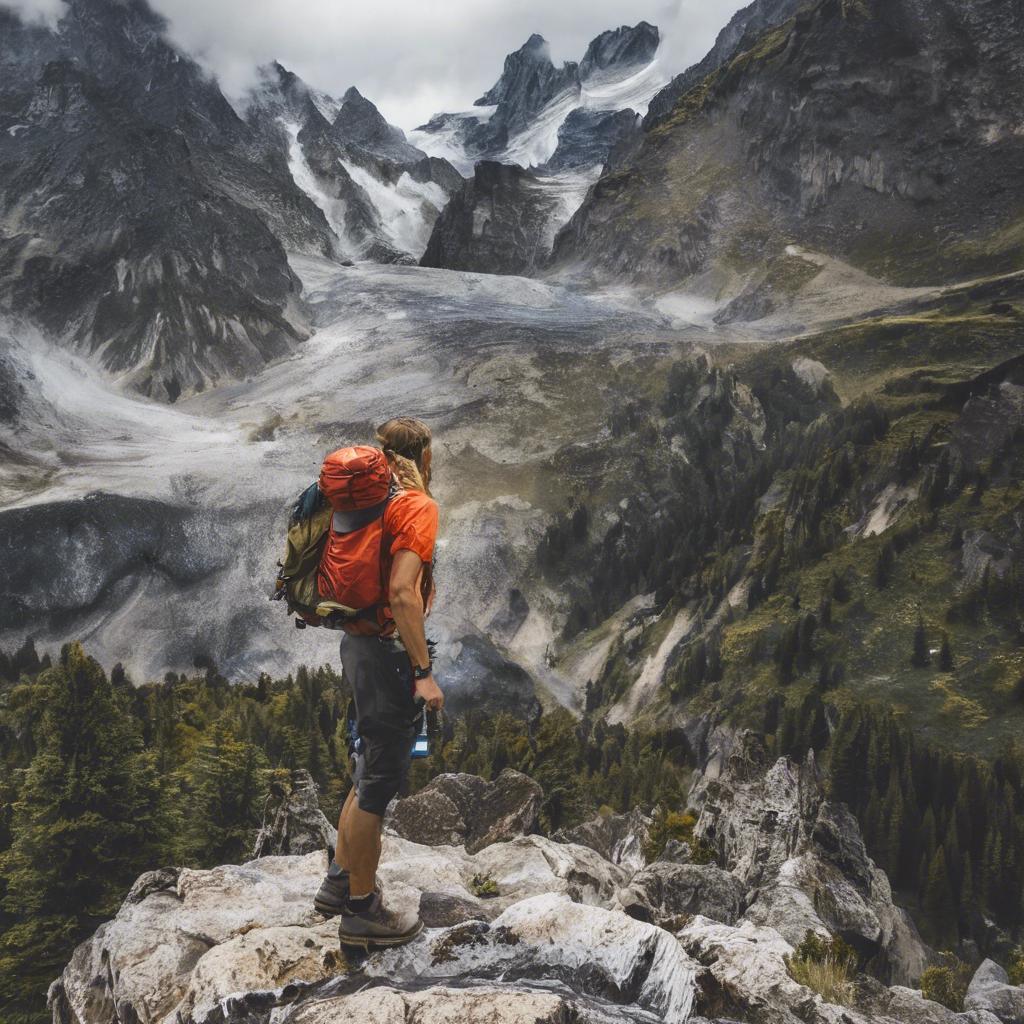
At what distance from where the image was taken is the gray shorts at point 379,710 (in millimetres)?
8398

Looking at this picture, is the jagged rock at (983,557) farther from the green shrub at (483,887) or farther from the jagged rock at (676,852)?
the green shrub at (483,887)

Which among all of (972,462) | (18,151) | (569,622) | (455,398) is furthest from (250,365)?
(972,462)

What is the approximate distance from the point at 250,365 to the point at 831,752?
106 metres

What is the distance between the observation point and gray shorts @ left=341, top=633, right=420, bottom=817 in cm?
840

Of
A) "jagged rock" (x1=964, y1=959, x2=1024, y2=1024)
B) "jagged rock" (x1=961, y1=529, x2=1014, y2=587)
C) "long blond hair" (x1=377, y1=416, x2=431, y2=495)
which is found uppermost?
"jagged rock" (x1=961, y1=529, x2=1014, y2=587)

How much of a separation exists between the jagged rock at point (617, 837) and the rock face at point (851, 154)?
12163cm

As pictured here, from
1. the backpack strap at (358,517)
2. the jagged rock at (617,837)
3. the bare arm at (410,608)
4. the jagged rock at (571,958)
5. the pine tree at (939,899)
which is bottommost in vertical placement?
the pine tree at (939,899)

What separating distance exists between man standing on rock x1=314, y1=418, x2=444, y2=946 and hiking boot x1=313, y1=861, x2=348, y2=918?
0.25m

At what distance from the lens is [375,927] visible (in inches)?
353

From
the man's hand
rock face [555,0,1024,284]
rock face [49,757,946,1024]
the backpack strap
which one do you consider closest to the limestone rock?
rock face [49,757,946,1024]

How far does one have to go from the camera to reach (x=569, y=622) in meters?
90.4

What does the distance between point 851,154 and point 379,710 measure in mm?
171335

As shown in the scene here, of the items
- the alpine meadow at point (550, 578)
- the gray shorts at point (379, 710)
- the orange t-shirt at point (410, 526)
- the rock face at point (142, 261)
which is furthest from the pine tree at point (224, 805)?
the rock face at point (142, 261)

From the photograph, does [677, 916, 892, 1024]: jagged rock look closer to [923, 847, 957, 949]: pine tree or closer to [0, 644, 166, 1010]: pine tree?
[0, 644, 166, 1010]: pine tree
